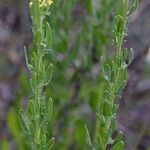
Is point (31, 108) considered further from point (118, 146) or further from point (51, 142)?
point (118, 146)

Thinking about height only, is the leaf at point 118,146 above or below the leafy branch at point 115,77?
below

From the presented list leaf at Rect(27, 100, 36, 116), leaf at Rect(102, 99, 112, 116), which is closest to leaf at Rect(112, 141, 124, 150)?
leaf at Rect(102, 99, 112, 116)

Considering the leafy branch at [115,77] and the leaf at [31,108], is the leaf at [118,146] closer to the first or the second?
the leafy branch at [115,77]

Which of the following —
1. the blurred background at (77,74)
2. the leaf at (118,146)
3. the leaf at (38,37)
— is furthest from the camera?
the blurred background at (77,74)

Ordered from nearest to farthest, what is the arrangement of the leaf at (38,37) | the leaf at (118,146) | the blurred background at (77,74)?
the leaf at (38,37), the leaf at (118,146), the blurred background at (77,74)

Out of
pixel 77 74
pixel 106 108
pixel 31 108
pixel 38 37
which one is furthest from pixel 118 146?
pixel 77 74

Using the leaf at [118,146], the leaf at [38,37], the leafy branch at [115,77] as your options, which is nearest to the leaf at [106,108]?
the leafy branch at [115,77]

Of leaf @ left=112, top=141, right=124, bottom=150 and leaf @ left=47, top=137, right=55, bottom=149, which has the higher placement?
leaf @ left=47, top=137, right=55, bottom=149

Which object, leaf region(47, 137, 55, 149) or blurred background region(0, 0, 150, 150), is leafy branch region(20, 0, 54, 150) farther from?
blurred background region(0, 0, 150, 150)
